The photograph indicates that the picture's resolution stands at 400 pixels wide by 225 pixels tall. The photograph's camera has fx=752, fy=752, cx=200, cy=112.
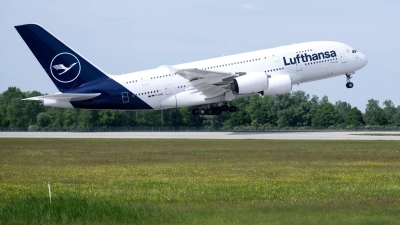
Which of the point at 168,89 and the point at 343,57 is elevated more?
the point at 343,57

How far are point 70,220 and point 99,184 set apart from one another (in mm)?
7257

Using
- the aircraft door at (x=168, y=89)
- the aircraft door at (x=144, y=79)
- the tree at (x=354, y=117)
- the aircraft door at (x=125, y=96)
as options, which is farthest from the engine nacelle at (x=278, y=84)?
the tree at (x=354, y=117)

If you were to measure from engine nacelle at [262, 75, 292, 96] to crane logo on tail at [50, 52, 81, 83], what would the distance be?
14.8m

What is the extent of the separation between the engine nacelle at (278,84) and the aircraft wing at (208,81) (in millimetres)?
2501

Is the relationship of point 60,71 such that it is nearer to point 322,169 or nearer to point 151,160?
point 151,160

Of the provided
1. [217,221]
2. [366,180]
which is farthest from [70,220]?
[366,180]

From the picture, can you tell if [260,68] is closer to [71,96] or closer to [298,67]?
[298,67]

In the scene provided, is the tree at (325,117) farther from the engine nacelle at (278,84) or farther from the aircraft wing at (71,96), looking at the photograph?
the aircraft wing at (71,96)

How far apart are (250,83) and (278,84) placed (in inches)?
94.8

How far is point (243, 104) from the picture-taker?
322ft

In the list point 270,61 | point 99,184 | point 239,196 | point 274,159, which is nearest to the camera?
point 239,196

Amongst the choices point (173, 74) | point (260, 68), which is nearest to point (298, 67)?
point (260, 68)

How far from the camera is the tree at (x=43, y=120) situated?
82.8m

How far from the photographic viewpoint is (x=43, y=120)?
8312 cm
